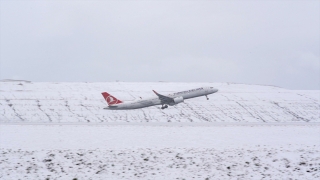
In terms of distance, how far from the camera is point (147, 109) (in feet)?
181

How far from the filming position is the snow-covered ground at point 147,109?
158 feet

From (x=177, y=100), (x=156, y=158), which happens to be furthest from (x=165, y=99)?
(x=156, y=158)

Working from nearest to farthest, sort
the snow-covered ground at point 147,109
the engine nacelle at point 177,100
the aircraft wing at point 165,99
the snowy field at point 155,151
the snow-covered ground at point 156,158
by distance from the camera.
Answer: the snow-covered ground at point 156,158 < the snowy field at point 155,151 < the snow-covered ground at point 147,109 < the engine nacelle at point 177,100 < the aircraft wing at point 165,99

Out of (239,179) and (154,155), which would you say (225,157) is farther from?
(154,155)

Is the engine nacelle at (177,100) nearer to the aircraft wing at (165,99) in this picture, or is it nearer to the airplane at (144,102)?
the airplane at (144,102)

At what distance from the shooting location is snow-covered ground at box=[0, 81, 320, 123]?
158ft

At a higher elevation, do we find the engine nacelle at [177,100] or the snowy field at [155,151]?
the engine nacelle at [177,100]

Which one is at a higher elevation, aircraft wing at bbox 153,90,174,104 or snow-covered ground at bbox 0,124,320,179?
aircraft wing at bbox 153,90,174,104

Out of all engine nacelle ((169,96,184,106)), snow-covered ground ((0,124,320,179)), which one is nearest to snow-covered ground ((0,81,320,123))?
engine nacelle ((169,96,184,106))

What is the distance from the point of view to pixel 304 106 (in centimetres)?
5847

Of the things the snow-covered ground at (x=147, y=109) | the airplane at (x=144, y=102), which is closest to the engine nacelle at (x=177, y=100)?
the airplane at (x=144, y=102)

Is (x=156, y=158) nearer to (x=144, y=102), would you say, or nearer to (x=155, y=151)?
(x=155, y=151)

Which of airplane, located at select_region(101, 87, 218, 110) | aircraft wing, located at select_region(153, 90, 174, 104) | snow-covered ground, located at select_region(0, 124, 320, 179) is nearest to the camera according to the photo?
snow-covered ground, located at select_region(0, 124, 320, 179)

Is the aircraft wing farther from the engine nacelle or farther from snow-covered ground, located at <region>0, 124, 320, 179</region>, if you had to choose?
snow-covered ground, located at <region>0, 124, 320, 179</region>
